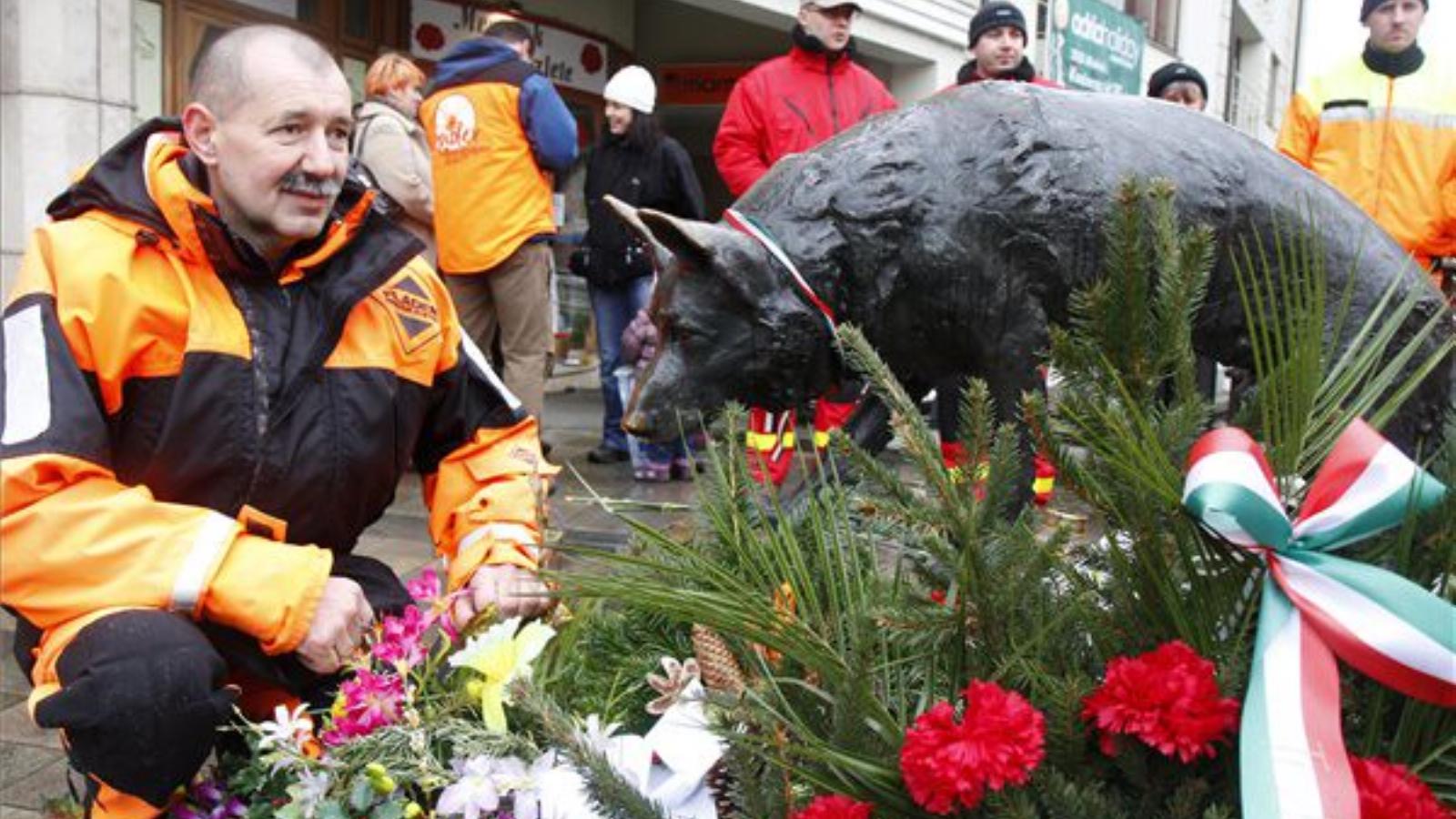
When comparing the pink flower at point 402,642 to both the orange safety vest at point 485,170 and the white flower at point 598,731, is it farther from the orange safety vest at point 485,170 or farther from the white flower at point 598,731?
the orange safety vest at point 485,170

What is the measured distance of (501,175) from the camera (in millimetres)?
6219

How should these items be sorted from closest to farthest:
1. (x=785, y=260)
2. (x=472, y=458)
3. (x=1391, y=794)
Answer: (x=1391, y=794)
(x=472, y=458)
(x=785, y=260)

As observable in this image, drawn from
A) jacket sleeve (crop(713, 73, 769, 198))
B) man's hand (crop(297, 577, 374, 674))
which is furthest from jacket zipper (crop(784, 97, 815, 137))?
man's hand (crop(297, 577, 374, 674))

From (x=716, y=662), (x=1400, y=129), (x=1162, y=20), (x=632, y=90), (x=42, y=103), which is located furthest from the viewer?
(x=1162, y=20)

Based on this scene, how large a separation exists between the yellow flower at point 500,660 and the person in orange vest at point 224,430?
0.17m

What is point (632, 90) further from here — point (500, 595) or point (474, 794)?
point (474, 794)

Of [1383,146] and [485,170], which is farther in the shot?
[485,170]

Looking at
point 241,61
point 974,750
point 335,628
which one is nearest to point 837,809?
point 974,750

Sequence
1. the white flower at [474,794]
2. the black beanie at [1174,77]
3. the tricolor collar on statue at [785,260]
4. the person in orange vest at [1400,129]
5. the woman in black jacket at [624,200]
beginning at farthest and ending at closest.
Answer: the black beanie at [1174,77]
the woman in black jacket at [624,200]
the person in orange vest at [1400,129]
the tricolor collar on statue at [785,260]
the white flower at [474,794]

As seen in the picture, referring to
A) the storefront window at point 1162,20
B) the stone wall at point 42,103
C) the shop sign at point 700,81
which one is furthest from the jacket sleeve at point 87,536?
the storefront window at point 1162,20

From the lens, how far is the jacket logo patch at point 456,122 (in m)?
6.22

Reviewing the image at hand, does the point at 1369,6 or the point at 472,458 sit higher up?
the point at 1369,6

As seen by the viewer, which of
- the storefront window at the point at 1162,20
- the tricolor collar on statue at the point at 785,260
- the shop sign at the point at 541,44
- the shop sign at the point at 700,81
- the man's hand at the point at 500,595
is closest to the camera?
the man's hand at the point at 500,595

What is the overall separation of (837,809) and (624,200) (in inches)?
252
